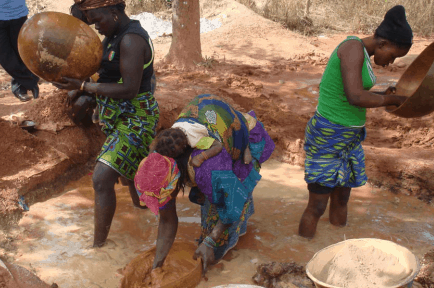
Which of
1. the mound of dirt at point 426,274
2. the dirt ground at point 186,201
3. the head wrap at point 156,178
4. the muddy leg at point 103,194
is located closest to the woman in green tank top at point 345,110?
the dirt ground at point 186,201

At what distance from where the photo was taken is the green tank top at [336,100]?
2.70 metres

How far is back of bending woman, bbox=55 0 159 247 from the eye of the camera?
8.72ft

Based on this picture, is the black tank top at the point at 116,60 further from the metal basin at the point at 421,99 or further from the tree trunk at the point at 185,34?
the tree trunk at the point at 185,34

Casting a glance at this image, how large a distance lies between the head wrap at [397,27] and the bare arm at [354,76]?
0.19 meters

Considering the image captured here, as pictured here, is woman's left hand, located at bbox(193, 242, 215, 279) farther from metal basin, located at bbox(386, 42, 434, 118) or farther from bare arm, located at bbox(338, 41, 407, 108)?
metal basin, located at bbox(386, 42, 434, 118)

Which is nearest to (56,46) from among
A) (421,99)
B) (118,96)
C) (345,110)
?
(118,96)

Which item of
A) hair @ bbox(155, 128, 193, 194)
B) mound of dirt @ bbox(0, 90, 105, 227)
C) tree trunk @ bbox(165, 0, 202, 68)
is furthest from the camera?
tree trunk @ bbox(165, 0, 202, 68)

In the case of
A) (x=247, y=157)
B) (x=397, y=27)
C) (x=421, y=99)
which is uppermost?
(x=397, y=27)

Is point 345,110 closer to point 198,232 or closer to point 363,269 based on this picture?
point 363,269

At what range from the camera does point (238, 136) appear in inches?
113

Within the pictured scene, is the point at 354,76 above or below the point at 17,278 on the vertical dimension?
above

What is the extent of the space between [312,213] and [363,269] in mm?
975

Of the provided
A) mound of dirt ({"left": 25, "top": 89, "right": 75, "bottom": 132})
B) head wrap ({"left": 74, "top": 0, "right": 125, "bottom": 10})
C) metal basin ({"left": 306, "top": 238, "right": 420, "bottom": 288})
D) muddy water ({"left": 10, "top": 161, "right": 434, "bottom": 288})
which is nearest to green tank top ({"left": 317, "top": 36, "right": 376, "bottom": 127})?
metal basin ({"left": 306, "top": 238, "right": 420, "bottom": 288})

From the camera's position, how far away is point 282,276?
9.02 feet
